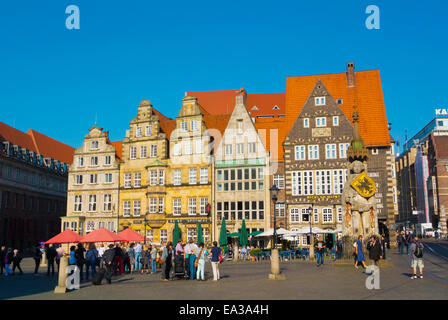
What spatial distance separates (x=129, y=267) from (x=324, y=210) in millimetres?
23295

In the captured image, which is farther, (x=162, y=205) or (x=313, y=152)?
(x=162, y=205)

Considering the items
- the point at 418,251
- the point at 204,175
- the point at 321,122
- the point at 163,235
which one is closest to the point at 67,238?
the point at 418,251

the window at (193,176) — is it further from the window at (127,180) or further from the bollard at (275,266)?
the bollard at (275,266)

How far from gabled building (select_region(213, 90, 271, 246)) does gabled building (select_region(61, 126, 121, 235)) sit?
11553 millimetres

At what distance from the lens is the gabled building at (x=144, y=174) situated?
4697cm

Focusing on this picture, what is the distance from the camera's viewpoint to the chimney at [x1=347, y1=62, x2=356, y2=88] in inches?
1929

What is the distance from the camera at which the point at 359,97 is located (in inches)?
1895

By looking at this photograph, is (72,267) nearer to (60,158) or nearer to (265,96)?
(265,96)

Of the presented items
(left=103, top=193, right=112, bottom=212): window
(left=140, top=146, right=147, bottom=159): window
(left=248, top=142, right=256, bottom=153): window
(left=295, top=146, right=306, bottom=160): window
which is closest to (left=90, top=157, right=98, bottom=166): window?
(left=103, top=193, right=112, bottom=212): window

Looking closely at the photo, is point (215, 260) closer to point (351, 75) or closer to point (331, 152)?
point (331, 152)

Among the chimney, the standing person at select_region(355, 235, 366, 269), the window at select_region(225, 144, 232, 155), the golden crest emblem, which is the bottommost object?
the standing person at select_region(355, 235, 366, 269)

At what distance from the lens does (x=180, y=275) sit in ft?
65.2

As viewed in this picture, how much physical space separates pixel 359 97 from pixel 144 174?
23916 millimetres

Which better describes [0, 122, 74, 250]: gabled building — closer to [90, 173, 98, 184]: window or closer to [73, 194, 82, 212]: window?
[73, 194, 82, 212]: window
